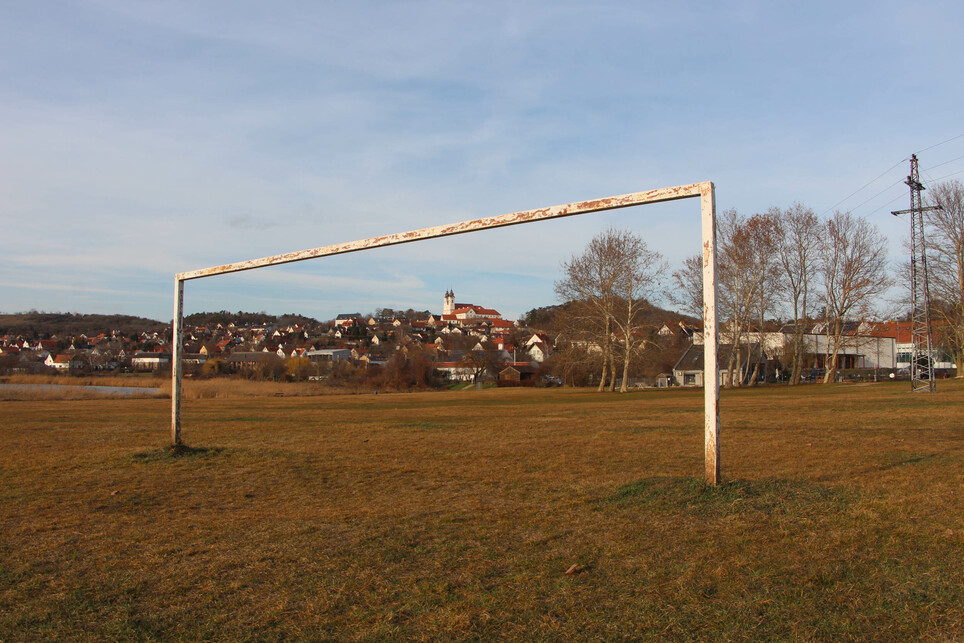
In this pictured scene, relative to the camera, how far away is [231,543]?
5.43 metres

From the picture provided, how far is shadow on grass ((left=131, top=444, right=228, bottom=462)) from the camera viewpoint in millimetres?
10516

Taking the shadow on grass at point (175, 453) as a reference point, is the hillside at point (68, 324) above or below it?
above

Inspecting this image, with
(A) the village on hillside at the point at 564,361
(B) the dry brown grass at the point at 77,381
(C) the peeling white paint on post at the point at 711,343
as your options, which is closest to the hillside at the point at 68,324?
(A) the village on hillside at the point at 564,361

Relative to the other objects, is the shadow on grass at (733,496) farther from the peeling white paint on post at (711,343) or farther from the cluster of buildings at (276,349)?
the cluster of buildings at (276,349)

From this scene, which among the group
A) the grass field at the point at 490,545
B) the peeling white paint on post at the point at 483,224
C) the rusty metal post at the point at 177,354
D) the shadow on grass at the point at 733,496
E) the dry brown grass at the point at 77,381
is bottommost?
the dry brown grass at the point at 77,381

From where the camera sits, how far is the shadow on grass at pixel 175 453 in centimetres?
1052

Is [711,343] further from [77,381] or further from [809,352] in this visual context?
[77,381]

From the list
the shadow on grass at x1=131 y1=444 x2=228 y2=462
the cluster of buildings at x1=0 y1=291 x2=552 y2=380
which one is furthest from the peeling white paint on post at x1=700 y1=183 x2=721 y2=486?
the cluster of buildings at x1=0 y1=291 x2=552 y2=380

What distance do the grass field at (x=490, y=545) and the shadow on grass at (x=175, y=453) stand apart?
0.08 m

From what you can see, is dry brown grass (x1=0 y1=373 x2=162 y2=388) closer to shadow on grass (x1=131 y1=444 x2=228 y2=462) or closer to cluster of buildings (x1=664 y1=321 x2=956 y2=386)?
cluster of buildings (x1=664 y1=321 x2=956 y2=386)

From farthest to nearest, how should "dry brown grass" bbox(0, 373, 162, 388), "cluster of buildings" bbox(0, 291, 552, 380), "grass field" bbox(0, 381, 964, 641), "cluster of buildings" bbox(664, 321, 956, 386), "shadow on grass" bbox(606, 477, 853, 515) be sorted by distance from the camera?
"cluster of buildings" bbox(0, 291, 552, 380) → "dry brown grass" bbox(0, 373, 162, 388) → "cluster of buildings" bbox(664, 321, 956, 386) → "shadow on grass" bbox(606, 477, 853, 515) → "grass field" bbox(0, 381, 964, 641)

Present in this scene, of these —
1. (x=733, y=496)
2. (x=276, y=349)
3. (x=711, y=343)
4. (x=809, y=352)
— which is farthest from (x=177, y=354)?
(x=276, y=349)

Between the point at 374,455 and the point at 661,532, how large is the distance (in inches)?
253

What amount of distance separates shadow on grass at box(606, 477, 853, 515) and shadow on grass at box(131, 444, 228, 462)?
7116 millimetres
